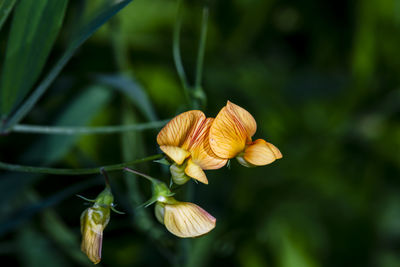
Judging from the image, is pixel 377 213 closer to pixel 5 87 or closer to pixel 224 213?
pixel 224 213

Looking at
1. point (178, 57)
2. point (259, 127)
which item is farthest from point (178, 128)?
point (259, 127)

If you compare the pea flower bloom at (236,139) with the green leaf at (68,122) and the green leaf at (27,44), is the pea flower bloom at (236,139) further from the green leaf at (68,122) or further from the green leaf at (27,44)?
the green leaf at (68,122)

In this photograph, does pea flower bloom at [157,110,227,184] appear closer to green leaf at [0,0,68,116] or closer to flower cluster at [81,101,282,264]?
flower cluster at [81,101,282,264]

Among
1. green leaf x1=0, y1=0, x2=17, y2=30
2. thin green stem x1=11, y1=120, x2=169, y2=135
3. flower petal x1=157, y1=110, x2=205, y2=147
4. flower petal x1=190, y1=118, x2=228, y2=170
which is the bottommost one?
thin green stem x1=11, y1=120, x2=169, y2=135

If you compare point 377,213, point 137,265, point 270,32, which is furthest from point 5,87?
point 377,213

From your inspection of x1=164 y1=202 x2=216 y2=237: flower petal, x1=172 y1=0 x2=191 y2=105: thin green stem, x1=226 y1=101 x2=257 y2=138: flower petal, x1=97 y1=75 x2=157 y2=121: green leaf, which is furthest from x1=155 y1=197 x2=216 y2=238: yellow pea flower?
x1=97 y1=75 x2=157 y2=121: green leaf

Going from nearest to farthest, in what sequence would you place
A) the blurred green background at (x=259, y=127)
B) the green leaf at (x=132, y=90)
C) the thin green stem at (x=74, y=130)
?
1. the thin green stem at (x=74, y=130)
2. the green leaf at (x=132, y=90)
3. the blurred green background at (x=259, y=127)

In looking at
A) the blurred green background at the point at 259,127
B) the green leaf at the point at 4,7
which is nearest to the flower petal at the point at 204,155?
the green leaf at the point at 4,7
